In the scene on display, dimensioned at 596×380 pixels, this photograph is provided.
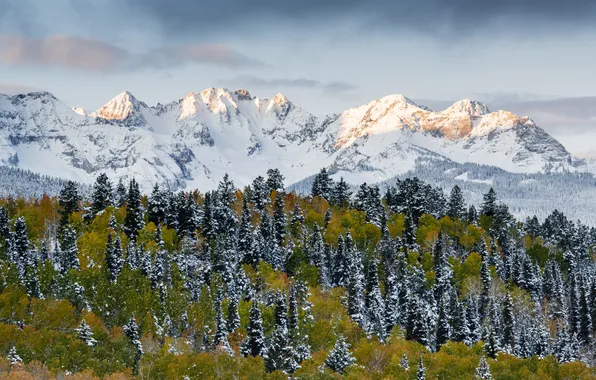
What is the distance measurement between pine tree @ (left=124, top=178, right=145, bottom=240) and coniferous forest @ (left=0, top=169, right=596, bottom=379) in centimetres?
23

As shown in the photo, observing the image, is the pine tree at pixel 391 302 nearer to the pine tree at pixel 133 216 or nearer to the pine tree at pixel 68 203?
the pine tree at pixel 133 216

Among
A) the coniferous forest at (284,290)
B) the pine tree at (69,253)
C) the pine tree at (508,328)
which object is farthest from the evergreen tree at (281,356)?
the pine tree at (508,328)

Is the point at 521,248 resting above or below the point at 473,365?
above

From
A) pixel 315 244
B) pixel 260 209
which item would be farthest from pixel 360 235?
pixel 260 209

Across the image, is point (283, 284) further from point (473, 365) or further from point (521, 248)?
point (521, 248)

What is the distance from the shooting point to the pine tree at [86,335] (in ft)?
312

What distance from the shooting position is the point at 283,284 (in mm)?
134000

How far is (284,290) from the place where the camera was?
130 meters

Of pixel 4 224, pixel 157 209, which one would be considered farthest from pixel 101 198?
pixel 4 224

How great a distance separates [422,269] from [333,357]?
57.3 metres

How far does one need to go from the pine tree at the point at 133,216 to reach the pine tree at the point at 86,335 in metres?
47.0

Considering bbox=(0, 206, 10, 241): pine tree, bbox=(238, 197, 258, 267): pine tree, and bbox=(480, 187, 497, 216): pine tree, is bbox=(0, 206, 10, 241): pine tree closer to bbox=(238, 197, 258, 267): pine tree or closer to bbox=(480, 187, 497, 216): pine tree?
bbox=(238, 197, 258, 267): pine tree

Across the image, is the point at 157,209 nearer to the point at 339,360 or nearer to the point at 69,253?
the point at 69,253

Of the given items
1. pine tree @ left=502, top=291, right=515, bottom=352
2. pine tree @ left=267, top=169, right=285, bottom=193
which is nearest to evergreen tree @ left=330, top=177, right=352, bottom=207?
pine tree @ left=267, top=169, right=285, bottom=193
